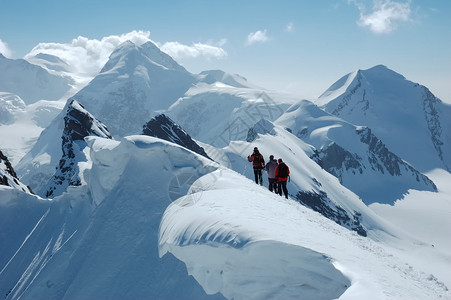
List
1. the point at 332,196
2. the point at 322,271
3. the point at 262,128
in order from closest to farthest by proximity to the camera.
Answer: the point at 322,271 < the point at 332,196 < the point at 262,128

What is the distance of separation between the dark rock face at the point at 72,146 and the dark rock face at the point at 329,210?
51.0 metres

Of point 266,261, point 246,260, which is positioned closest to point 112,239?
point 246,260

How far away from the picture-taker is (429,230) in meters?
139

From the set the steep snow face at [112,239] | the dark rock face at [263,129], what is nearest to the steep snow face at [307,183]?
the dark rock face at [263,129]

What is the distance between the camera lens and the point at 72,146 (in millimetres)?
50656

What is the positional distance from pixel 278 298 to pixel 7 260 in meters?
19.7

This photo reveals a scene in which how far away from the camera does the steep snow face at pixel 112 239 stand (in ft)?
41.9

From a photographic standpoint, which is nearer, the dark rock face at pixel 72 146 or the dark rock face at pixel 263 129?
the dark rock face at pixel 72 146

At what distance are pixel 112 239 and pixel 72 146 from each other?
39.4m

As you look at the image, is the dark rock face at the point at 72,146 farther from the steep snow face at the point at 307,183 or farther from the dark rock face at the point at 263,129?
the dark rock face at the point at 263,129

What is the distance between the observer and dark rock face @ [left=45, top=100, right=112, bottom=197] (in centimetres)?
4434

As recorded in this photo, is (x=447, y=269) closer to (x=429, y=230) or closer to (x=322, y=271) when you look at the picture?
(x=429, y=230)

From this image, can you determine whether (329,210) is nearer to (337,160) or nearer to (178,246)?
(178,246)

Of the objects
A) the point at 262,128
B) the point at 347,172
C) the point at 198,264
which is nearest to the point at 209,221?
the point at 198,264
